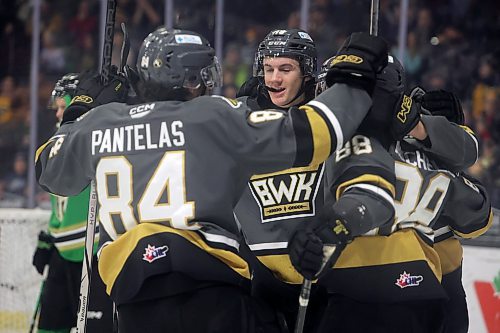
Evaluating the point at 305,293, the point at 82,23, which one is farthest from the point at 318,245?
the point at 82,23

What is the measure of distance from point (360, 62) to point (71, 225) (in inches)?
69.6

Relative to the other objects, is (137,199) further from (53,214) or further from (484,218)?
(53,214)

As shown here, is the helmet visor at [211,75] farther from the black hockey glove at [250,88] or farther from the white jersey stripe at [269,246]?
the black hockey glove at [250,88]

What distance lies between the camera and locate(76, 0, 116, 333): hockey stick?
2547mm

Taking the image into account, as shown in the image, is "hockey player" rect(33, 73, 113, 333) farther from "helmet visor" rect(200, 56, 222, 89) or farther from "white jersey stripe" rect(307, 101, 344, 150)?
"white jersey stripe" rect(307, 101, 344, 150)

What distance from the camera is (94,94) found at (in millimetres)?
2484

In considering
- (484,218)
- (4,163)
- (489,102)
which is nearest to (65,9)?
(4,163)

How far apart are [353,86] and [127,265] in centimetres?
58

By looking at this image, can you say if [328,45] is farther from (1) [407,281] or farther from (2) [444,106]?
(1) [407,281]

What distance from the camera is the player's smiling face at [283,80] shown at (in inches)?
97.6

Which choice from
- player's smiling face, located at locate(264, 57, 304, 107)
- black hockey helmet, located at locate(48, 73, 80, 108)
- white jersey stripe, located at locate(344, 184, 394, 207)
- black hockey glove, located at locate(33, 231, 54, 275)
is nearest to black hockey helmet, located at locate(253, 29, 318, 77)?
player's smiling face, located at locate(264, 57, 304, 107)

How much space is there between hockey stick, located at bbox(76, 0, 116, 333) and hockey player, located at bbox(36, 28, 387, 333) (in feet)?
1.62

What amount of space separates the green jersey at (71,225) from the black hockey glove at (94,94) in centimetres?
94

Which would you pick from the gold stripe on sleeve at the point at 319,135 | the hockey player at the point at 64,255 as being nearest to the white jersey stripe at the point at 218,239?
the gold stripe on sleeve at the point at 319,135
